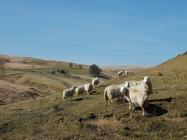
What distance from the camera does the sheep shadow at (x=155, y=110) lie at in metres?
31.6

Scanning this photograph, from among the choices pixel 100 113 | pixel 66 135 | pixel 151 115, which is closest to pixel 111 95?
pixel 100 113

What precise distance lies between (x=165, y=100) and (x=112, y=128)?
6.90m

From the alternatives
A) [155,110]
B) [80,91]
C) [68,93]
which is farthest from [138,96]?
[80,91]

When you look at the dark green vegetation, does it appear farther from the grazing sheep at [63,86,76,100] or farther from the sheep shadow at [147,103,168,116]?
the grazing sheep at [63,86,76,100]

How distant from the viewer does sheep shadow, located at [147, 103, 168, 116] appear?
1243 inches

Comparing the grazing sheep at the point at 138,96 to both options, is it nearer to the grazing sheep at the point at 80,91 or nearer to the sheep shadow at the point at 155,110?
the sheep shadow at the point at 155,110

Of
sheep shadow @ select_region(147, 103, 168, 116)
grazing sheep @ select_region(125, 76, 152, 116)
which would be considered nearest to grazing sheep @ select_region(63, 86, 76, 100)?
grazing sheep @ select_region(125, 76, 152, 116)

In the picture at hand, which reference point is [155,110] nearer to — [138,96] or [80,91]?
[138,96]

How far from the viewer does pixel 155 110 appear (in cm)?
3219

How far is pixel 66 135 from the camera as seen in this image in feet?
93.8

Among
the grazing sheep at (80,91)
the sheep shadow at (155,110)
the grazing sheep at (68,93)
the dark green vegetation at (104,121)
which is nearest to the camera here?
the dark green vegetation at (104,121)

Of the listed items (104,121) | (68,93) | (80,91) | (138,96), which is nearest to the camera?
(104,121)

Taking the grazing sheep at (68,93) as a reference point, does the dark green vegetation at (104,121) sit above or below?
below

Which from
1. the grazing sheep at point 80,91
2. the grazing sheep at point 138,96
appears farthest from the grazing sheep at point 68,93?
the grazing sheep at point 138,96
